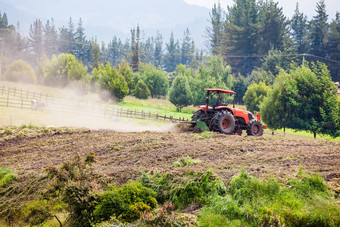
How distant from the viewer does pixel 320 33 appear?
256 ft

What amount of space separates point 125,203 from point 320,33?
80226 millimetres

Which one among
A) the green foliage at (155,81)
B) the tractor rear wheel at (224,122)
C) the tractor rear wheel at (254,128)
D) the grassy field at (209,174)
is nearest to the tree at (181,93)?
the green foliage at (155,81)

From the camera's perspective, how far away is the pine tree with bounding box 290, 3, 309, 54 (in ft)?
270

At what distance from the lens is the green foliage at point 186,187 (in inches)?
332

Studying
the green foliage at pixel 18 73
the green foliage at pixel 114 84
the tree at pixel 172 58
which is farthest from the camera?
the tree at pixel 172 58

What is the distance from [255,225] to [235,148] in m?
5.94

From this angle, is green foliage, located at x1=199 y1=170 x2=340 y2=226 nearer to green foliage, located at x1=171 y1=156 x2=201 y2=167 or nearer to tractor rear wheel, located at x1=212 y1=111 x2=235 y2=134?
green foliage, located at x1=171 y1=156 x2=201 y2=167

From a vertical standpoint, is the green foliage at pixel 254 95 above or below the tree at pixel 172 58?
below

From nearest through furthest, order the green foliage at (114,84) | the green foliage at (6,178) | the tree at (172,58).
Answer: the green foliage at (6,178)
the green foliage at (114,84)
the tree at (172,58)

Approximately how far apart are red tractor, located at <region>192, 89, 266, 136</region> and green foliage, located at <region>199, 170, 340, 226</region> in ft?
34.8

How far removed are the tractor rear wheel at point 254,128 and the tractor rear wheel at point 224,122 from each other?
1.26 metres

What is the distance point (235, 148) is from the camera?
12.8 m

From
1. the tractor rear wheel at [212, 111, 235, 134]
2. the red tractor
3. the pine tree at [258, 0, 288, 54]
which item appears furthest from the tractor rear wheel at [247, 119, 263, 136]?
the pine tree at [258, 0, 288, 54]

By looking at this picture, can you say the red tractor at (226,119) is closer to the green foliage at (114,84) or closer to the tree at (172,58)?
the green foliage at (114,84)
